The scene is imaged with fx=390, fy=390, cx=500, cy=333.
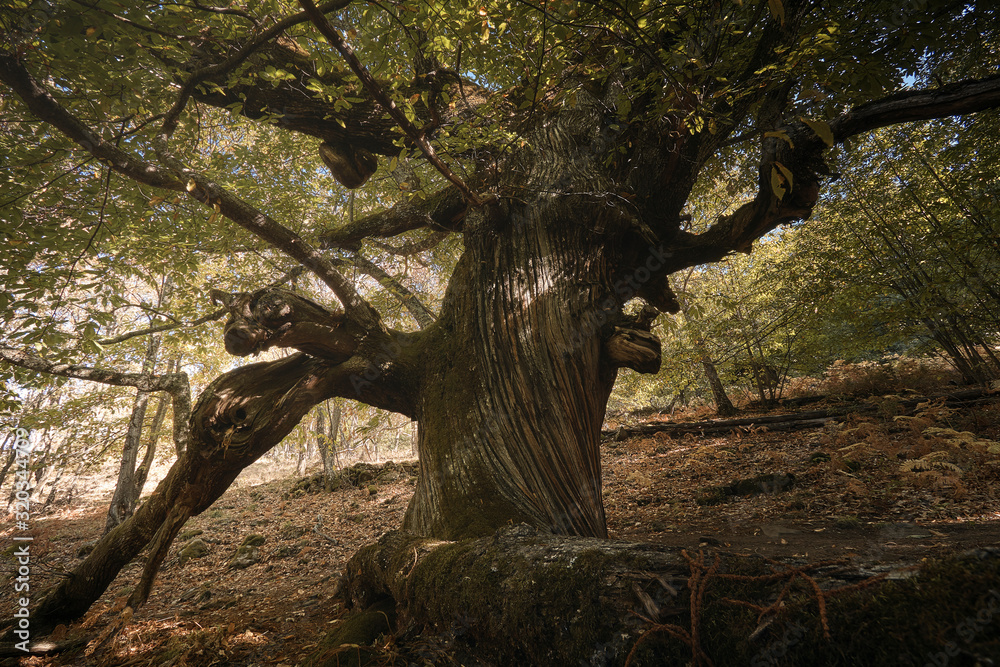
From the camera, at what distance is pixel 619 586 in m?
1.48

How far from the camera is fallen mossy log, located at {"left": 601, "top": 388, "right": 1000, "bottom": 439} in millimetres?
6461

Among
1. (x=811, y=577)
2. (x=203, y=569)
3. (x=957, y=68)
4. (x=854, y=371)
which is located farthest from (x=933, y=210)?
(x=203, y=569)

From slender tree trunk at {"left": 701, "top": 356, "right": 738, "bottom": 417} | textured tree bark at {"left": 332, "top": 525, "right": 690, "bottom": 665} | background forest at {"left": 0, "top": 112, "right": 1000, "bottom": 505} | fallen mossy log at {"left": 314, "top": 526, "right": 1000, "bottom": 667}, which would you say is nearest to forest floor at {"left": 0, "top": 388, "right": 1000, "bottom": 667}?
fallen mossy log at {"left": 314, "top": 526, "right": 1000, "bottom": 667}

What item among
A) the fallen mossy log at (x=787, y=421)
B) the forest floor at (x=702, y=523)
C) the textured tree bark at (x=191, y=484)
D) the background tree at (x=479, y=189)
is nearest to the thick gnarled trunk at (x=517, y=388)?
the background tree at (x=479, y=189)

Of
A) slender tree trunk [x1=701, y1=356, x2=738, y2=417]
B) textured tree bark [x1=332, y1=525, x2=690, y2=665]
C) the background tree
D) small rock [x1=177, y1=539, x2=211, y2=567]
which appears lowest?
small rock [x1=177, y1=539, x2=211, y2=567]

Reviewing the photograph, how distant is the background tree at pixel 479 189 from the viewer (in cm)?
276

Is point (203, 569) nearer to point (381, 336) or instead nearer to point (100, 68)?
point (381, 336)

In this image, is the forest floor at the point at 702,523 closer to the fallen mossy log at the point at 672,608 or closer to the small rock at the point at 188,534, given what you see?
the small rock at the point at 188,534

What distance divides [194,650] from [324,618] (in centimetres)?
92

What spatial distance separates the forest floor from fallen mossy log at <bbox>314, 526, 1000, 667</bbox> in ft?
0.57

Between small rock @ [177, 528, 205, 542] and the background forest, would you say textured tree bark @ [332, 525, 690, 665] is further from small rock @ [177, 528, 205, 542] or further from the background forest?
small rock @ [177, 528, 205, 542]

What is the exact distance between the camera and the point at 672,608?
134cm

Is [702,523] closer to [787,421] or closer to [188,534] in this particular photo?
[787,421]

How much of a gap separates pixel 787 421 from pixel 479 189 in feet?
25.9
